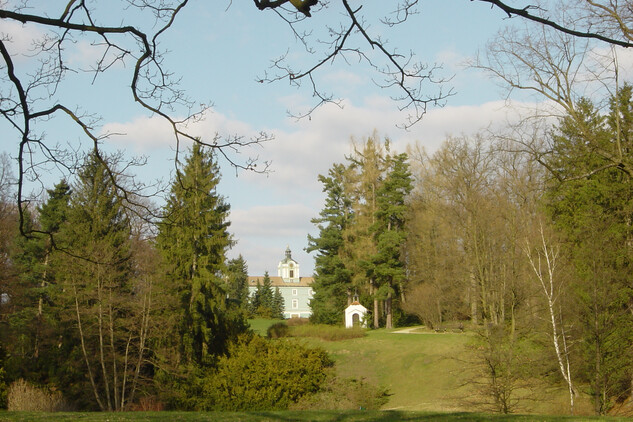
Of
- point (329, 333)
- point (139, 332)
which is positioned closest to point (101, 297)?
point (139, 332)

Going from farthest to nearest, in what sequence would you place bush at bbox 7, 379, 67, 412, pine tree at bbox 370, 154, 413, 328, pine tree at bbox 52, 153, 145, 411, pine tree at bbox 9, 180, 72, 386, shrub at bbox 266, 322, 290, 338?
pine tree at bbox 370, 154, 413, 328
shrub at bbox 266, 322, 290, 338
pine tree at bbox 9, 180, 72, 386
pine tree at bbox 52, 153, 145, 411
bush at bbox 7, 379, 67, 412

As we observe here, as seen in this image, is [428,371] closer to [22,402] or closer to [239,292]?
[22,402]

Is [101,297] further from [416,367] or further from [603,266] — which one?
[603,266]

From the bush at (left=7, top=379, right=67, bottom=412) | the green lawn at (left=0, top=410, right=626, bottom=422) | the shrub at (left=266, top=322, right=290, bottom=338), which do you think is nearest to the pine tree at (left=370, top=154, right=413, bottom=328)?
the shrub at (left=266, top=322, right=290, bottom=338)

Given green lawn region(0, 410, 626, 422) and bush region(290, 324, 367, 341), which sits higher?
bush region(290, 324, 367, 341)

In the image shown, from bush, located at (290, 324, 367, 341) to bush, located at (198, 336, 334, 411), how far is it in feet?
38.3

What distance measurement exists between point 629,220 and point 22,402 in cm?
2052

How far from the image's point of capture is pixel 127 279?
25.7 metres

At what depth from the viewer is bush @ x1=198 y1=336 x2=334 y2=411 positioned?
2348cm

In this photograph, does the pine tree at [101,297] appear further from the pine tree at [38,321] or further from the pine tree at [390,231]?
the pine tree at [390,231]

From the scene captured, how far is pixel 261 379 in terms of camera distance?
2398cm

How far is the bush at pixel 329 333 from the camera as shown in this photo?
3767 cm

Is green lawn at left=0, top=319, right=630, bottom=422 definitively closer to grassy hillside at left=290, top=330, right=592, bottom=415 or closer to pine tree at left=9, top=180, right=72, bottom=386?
grassy hillside at left=290, top=330, right=592, bottom=415

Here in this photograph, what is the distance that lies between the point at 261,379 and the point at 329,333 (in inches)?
568
